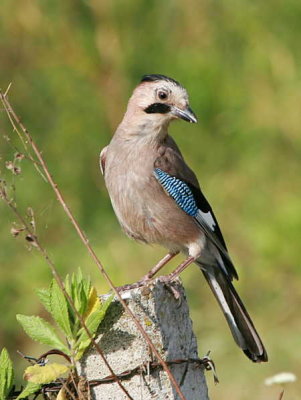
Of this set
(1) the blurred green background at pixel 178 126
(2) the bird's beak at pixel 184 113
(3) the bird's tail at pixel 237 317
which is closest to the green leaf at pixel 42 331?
(3) the bird's tail at pixel 237 317

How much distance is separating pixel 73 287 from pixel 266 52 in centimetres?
525

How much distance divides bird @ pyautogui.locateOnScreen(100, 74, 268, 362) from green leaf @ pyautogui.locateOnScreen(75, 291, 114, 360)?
1272 millimetres

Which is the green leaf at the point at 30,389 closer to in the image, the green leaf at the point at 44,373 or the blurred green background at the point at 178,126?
the green leaf at the point at 44,373

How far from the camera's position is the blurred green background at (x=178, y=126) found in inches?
297

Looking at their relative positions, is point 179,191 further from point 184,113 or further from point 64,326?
point 64,326

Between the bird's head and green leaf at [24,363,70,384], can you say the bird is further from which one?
green leaf at [24,363,70,384]

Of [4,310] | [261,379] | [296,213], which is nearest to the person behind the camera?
[261,379]

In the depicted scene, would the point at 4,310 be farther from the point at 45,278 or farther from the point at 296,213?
the point at 296,213

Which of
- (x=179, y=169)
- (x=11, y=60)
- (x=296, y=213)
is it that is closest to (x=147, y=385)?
(x=179, y=169)

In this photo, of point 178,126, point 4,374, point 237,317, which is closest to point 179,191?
point 237,317

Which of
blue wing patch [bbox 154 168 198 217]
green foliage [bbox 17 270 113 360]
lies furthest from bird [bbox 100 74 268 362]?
green foliage [bbox 17 270 113 360]

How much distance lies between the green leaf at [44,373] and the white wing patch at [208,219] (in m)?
1.72

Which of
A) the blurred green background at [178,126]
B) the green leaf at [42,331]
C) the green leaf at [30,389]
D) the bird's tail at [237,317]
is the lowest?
the green leaf at [30,389]

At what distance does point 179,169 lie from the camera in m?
4.59
